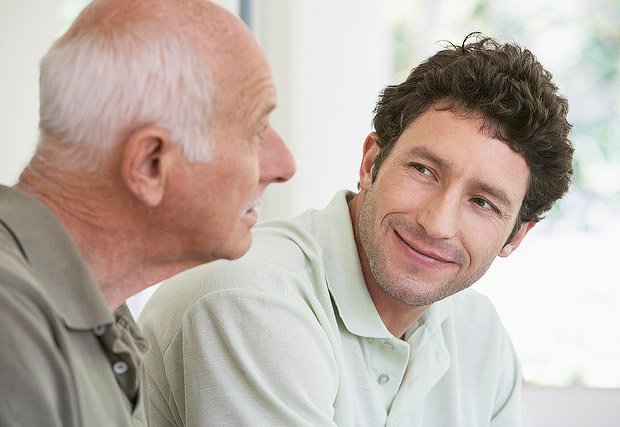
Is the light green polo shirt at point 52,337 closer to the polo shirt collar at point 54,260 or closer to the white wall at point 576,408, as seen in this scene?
the polo shirt collar at point 54,260

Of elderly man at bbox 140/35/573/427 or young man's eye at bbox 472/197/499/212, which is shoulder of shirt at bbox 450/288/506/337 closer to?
elderly man at bbox 140/35/573/427

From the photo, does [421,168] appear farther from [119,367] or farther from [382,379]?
[119,367]

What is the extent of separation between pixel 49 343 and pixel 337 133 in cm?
254

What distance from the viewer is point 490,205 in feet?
5.64

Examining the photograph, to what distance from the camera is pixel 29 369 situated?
87 cm

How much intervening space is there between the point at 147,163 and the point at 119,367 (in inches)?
8.5

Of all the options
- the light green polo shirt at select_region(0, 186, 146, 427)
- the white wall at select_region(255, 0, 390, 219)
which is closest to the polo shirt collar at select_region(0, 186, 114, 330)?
the light green polo shirt at select_region(0, 186, 146, 427)

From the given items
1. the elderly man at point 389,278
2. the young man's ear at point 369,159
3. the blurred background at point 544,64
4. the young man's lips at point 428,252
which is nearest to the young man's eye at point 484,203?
the elderly man at point 389,278

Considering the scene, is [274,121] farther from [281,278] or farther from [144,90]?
[144,90]

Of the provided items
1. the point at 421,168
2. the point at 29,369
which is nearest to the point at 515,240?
the point at 421,168

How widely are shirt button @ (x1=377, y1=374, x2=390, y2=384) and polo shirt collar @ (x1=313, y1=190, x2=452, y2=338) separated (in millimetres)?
70

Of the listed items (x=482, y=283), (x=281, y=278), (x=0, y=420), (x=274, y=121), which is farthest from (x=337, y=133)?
(x=0, y=420)

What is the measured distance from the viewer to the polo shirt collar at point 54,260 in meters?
0.97

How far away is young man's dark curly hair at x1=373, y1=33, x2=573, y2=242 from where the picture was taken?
5.56 ft
